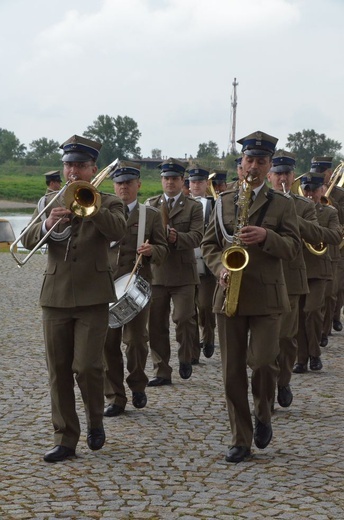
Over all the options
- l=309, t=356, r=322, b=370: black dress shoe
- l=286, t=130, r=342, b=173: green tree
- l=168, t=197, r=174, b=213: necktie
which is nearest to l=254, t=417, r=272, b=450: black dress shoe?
l=168, t=197, r=174, b=213: necktie

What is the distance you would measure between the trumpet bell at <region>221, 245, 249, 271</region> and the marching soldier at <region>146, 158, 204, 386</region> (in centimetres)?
377

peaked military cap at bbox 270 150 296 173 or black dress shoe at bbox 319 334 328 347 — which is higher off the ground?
peaked military cap at bbox 270 150 296 173

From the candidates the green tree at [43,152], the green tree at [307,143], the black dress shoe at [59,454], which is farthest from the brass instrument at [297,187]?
the green tree at [43,152]

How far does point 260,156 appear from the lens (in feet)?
25.0

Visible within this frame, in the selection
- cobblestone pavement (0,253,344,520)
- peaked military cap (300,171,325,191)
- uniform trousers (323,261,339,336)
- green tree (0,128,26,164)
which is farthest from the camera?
green tree (0,128,26,164)

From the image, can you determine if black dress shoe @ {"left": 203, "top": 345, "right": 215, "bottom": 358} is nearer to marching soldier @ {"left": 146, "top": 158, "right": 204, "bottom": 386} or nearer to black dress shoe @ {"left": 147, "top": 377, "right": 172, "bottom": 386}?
marching soldier @ {"left": 146, "top": 158, "right": 204, "bottom": 386}

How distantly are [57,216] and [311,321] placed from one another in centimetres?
517

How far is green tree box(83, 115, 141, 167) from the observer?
78688 mm

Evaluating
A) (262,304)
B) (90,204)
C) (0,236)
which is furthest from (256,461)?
(0,236)

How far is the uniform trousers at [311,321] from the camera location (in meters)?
11.9

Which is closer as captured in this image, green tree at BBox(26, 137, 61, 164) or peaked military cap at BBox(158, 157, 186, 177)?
peaked military cap at BBox(158, 157, 186, 177)

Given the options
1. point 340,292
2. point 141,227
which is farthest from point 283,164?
point 340,292

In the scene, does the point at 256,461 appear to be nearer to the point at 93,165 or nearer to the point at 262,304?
the point at 262,304

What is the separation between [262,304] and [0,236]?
885 inches
